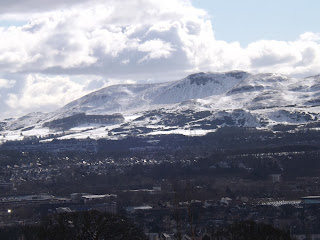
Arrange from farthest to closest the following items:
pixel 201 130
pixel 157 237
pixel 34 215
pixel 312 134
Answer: pixel 201 130
pixel 312 134
pixel 34 215
pixel 157 237

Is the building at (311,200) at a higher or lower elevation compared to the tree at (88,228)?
lower

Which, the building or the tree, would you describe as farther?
the building

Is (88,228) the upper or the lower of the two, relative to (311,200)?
upper

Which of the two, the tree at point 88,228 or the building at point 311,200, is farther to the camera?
the building at point 311,200

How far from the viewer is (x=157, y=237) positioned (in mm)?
68000

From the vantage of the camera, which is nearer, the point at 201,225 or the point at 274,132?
the point at 201,225

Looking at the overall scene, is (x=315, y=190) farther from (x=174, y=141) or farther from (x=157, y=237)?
(x=174, y=141)

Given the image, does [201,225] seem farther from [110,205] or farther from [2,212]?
[2,212]

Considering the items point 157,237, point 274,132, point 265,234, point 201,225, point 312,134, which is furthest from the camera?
point 274,132

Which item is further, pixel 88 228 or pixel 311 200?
pixel 311 200

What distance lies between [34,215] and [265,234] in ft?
145

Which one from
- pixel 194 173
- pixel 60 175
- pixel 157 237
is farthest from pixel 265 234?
pixel 60 175

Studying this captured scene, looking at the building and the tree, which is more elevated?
the tree

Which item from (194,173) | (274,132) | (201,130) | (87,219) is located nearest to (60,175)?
(194,173)
